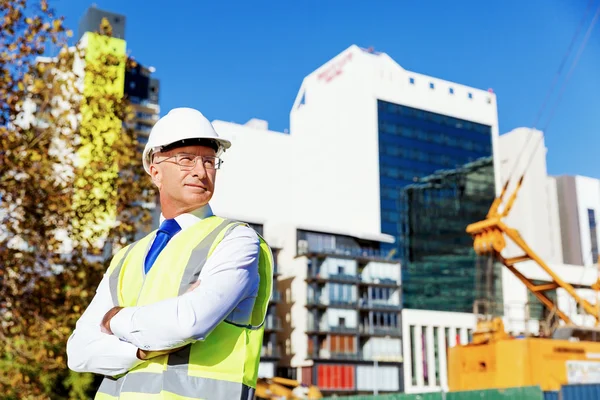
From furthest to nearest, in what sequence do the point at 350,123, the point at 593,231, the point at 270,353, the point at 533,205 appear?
1. the point at 593,231
2. the point at 533,205
3. the point at 350,123
4. the point at 270,353

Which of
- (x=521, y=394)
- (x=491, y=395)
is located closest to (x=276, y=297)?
(x=491, y=395)

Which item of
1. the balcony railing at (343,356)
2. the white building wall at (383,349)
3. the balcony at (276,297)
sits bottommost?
the balcony railing at (343,356)

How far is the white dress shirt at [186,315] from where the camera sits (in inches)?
81.8

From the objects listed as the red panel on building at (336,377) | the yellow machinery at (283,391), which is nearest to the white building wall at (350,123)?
the red panel on building at (336,377)

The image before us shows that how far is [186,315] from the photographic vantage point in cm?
207

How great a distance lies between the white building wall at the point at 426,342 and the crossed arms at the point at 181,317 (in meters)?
71.4

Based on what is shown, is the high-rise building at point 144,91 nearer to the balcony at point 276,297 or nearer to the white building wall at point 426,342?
the balcony at point 276,297

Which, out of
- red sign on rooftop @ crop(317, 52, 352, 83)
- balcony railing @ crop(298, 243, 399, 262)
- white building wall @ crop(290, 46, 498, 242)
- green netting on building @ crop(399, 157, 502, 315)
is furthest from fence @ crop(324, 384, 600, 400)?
red sign on rooftop @ crop(317, 52, 352, 83)

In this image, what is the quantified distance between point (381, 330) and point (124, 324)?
68327 mm

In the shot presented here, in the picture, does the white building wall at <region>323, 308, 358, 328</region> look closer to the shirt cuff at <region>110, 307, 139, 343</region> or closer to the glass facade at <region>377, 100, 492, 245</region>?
the glass facade at <region>377, 100, 492, 245</region>

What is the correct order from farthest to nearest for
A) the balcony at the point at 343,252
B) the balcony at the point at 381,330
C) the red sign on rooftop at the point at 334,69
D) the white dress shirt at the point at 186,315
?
the red sign on rooftop at the point at 334,69 < the balcony at the point at 343,252 < the balcony at the point at 381,330 < the white dress shirt at the point at 186,315

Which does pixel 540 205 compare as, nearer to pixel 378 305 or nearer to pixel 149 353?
pixel 378 305

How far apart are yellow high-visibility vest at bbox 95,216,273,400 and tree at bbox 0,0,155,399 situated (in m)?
9.33

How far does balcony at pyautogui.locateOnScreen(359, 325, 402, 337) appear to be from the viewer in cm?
6800
